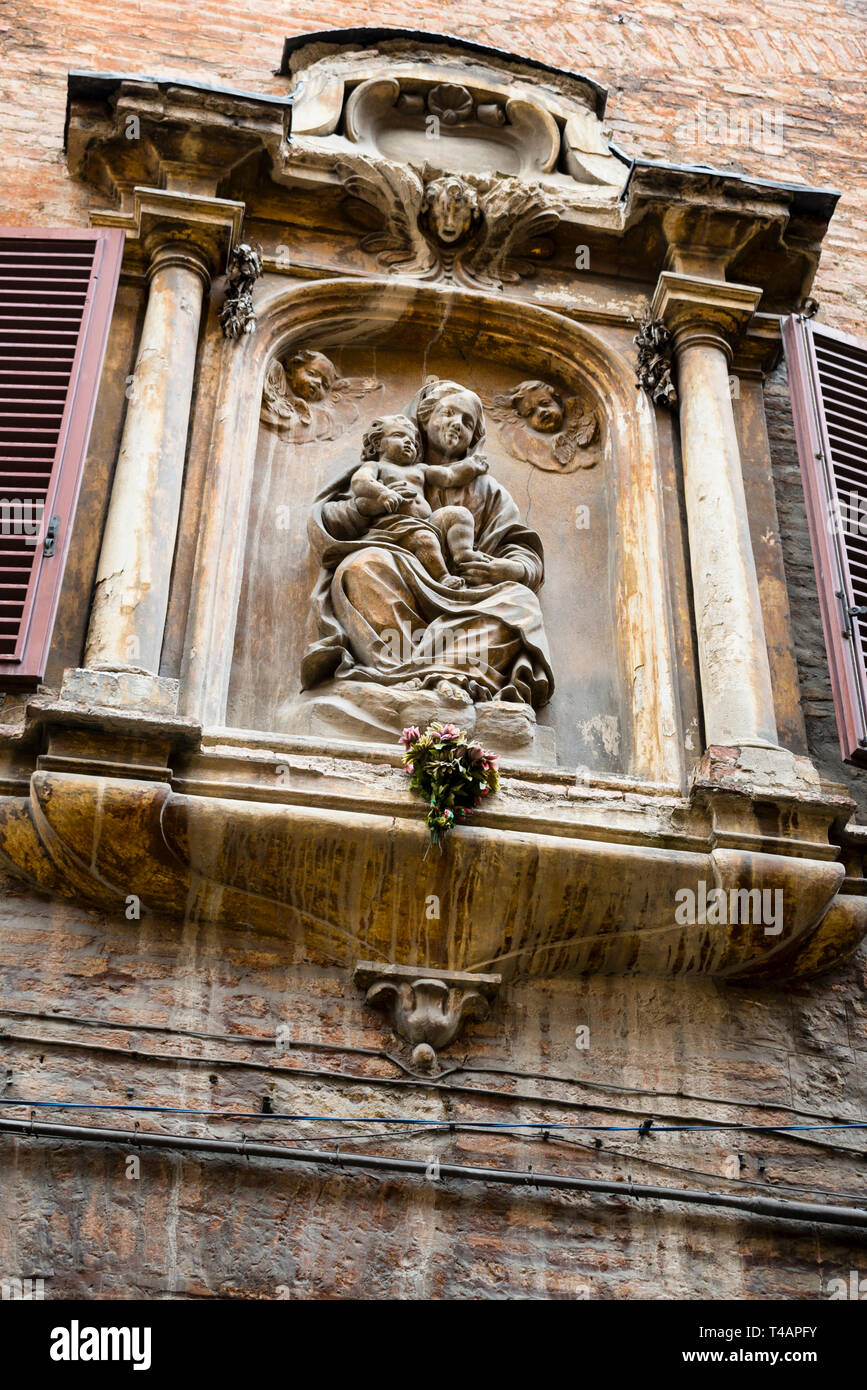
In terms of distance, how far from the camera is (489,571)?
6.76m

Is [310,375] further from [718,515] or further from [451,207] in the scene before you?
[718,515]

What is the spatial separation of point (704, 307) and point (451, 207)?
1212mm

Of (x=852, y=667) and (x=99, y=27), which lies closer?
(x=852, y=667)

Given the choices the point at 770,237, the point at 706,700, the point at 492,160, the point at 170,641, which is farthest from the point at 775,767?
the point at 492,160

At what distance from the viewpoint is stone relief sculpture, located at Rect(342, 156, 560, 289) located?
7781 millimetres

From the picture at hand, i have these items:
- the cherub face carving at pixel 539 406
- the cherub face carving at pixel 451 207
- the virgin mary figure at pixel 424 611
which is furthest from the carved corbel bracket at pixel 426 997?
the cherub face carving at pixel 451 207

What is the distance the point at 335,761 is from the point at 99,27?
5123 millimetres

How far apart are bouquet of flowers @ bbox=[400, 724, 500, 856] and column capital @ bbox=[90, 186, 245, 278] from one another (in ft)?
8.68

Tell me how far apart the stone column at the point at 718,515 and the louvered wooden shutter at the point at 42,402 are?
7.75 feet

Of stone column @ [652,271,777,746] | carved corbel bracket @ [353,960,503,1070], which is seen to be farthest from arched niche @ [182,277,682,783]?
carved corbel bracket @ [353,960,503,1070]

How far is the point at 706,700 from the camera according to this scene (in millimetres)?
6414
